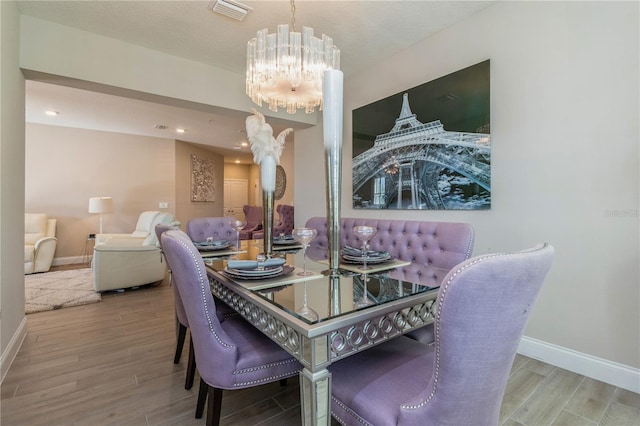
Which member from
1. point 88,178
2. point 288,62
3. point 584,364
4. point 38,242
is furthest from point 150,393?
point 88,178

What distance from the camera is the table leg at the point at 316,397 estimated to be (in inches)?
34.4

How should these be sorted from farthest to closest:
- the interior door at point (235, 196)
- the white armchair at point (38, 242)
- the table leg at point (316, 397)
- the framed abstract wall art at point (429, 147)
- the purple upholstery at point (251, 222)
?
the interior door at point (235, 196) < the purple upholstery at point (251, 222) < the white armchair at point (38, 242) < the framed abstract wall art at point (429, 147) < the table leg at point (316, 397)

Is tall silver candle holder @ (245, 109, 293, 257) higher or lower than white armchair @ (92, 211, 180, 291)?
higher

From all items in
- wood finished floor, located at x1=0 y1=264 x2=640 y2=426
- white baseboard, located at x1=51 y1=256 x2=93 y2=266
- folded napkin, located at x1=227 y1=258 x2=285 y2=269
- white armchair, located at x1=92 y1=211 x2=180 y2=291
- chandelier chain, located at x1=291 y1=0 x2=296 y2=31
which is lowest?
wood finished floor, located at x1=0 y1=264 x2=640 y2=426

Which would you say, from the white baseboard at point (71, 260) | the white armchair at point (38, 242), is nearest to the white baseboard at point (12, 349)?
the white armchair at point (38, 242)

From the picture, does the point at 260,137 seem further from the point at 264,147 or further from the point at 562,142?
the point at 562,142

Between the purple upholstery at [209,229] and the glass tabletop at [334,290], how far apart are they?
4.00 ft

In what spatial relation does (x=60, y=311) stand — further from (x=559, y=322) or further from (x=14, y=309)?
(x=559, y=322)

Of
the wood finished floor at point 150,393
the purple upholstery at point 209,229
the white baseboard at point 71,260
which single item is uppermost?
the purple upholstery at point 209,229

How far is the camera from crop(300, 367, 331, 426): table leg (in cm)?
87

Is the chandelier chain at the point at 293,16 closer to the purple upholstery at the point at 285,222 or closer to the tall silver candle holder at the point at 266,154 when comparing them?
the tall silver candle holder at the point at 266,154

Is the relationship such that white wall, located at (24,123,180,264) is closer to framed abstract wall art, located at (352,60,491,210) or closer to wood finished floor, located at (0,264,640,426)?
wood finished floor, located at (0,264,640,426)

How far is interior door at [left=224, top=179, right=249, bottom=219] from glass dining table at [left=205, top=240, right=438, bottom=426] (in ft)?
27.4

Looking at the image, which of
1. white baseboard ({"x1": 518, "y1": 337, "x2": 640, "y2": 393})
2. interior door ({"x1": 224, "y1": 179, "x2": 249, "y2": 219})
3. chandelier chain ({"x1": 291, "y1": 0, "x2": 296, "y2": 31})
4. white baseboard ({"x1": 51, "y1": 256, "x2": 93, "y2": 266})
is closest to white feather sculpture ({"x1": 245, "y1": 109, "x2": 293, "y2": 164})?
chandelier chain ({"x1": 291, "y1": 0, "x2": 296, "y2": 31})
